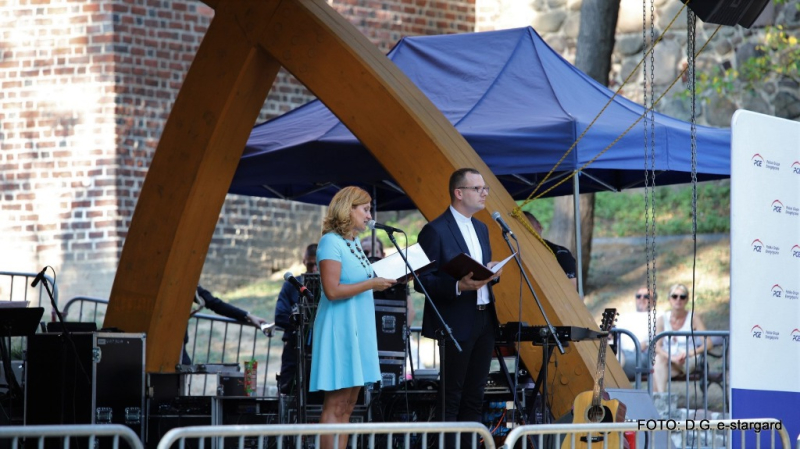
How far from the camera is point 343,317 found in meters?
6.83

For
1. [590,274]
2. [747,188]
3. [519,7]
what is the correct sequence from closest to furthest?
[747,188] < [590,274] < [519,7]

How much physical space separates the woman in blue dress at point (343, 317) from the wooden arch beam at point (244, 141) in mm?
1469

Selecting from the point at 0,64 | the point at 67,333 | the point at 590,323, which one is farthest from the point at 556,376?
the point at 0,64

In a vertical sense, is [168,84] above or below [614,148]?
above

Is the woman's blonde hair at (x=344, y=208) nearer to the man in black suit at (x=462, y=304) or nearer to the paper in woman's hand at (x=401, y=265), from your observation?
the paper in woman's hand at (x=401, y=265)

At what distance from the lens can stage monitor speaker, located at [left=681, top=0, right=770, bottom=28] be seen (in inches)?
282

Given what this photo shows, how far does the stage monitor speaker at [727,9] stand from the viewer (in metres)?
7.15

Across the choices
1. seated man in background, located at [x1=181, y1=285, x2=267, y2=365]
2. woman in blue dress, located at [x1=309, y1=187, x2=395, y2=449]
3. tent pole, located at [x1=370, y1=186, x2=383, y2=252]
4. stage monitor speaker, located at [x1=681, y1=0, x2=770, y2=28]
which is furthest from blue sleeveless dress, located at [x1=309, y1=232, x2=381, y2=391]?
seated man in background, located at [x1=181, y1=285, x2=267, y2=365]

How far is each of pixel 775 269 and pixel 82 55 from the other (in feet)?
35.2

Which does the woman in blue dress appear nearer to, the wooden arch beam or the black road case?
the wooden arch beam

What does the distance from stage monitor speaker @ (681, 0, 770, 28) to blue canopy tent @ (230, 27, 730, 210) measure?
1993mm

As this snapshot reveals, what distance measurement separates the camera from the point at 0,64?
588 inches

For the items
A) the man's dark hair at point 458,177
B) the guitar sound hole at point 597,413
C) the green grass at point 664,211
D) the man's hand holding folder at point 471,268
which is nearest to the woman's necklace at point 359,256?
the man's hand holding folder at point 471,268

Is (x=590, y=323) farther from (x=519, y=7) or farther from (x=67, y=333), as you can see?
(x=519, y=7)
